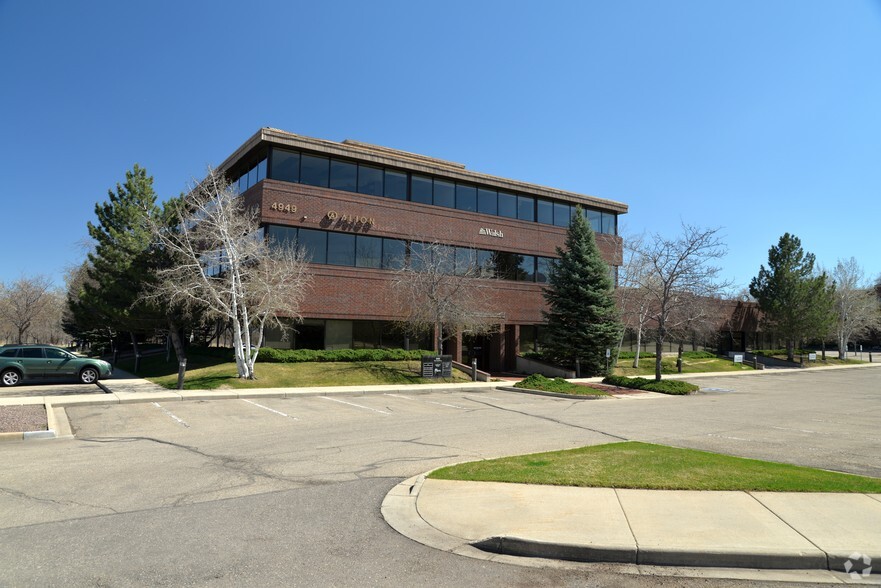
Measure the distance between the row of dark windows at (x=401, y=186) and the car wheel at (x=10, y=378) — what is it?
43.7ft

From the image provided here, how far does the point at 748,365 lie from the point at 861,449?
39.2m

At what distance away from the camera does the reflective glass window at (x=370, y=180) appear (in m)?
30.0

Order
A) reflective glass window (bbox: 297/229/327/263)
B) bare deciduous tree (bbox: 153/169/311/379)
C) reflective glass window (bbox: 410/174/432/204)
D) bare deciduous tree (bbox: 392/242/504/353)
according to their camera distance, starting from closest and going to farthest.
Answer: bare deciduous tree (bbox: 153/169/311/379)
bare deciduous tree (bbox: 392/242/504/353)
reflective glass window (bbox: 297/229/327/263)
reflective glass window (bbox: 410/174/432/204)

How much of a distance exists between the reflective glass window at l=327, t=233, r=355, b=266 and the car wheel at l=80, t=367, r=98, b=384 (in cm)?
1131

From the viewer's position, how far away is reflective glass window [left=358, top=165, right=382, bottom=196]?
30.0 metres

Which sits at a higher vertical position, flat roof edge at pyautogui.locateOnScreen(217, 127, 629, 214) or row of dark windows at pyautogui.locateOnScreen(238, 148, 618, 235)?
flat roof edge at pyautogui.locateOnScreen(217, 127, 629, 214)

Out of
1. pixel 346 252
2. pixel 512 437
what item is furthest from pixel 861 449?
pixel 346 252

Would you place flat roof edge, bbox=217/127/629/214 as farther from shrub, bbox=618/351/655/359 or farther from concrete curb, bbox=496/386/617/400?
concrete curb, bbox=496/386/617/400

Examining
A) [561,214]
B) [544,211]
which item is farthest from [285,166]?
[561,214]

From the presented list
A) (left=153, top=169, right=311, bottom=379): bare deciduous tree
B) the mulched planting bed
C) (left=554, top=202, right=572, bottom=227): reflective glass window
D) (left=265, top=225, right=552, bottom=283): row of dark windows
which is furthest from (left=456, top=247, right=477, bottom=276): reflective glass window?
the mulched planting bed

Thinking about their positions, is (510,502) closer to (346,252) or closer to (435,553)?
(435,553)

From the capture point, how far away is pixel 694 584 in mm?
4496

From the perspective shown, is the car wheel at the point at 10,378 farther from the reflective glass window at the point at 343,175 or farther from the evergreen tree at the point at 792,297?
the evergreen tree at the point at 792,297

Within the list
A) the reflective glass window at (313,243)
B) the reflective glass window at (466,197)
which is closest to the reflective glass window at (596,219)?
the reflective glass window at (466,197)
